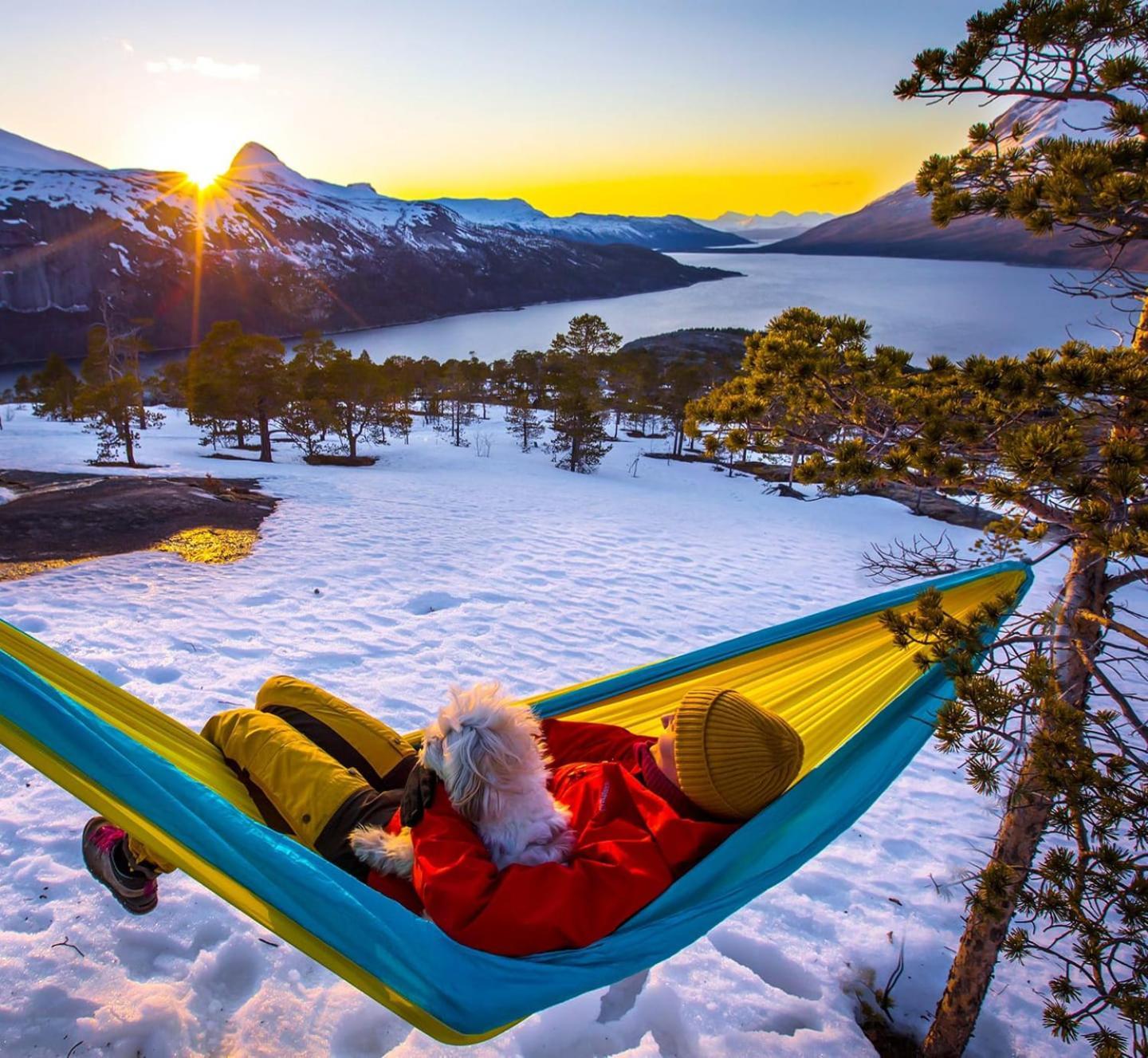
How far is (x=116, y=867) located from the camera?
175cm

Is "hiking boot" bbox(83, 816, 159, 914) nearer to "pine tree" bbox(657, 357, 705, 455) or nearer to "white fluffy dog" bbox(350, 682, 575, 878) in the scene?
"white fluffy dog" bbox(350, 682, 575, 878)

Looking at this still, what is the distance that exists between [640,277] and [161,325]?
88027mm

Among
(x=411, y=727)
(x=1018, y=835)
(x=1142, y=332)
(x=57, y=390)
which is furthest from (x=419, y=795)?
(x=57, y=390)

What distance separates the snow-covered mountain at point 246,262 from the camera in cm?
6531

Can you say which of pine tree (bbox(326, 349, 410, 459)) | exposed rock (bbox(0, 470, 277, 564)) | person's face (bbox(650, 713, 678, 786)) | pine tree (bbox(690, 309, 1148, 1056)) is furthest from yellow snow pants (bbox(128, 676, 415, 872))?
pine tree (bbox(326, 349, 410, 459))

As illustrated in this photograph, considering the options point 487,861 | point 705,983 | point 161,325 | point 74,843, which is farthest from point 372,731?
point 161,325

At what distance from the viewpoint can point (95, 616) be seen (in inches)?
165

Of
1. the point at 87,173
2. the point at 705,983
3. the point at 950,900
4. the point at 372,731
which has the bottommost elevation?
the point at 950,900

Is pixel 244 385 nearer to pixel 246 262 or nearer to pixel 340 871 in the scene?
pixel 340 871

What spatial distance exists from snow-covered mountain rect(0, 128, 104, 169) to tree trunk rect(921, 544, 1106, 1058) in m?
148

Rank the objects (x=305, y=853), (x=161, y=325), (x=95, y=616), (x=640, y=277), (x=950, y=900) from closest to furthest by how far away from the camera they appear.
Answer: (x=305, y=853) < (x=950, y=900) < (x=95, y=616) < (x=161, y=325) < (x=640, y=277)

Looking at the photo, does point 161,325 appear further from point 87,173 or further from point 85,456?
point 85,456

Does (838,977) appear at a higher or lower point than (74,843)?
lower

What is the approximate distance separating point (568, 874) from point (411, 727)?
82.6 inches
